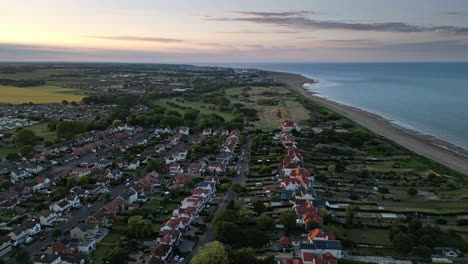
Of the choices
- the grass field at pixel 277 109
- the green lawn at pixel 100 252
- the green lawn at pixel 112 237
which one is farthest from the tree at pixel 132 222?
the grass field at pixel 277 109

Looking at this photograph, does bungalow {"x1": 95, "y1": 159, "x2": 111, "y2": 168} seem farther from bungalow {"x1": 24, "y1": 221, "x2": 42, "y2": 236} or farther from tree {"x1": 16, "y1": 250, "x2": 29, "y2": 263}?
tree {"x1": 16, "y1": 250, "x2": 29, "y2": 263}

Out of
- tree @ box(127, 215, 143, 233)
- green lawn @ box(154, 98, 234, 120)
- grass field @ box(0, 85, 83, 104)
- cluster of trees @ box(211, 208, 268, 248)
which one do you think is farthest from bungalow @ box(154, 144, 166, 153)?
grass field @ box(0, 85, 83, 104)

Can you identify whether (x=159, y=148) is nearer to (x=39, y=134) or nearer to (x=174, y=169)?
(x=174, y=169)

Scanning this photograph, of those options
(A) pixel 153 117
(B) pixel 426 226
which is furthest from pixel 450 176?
(A) pixel 153 117

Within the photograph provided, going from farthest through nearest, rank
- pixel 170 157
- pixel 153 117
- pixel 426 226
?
pixel 153 117 → pixel 170 157 → pixel 426 226

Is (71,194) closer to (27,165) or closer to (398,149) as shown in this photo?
(27,165)

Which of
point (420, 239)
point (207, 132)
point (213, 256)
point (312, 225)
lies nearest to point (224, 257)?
point (213, 256)

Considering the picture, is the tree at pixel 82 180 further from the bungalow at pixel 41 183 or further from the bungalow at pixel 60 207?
the bungalow at pixel 60 207
